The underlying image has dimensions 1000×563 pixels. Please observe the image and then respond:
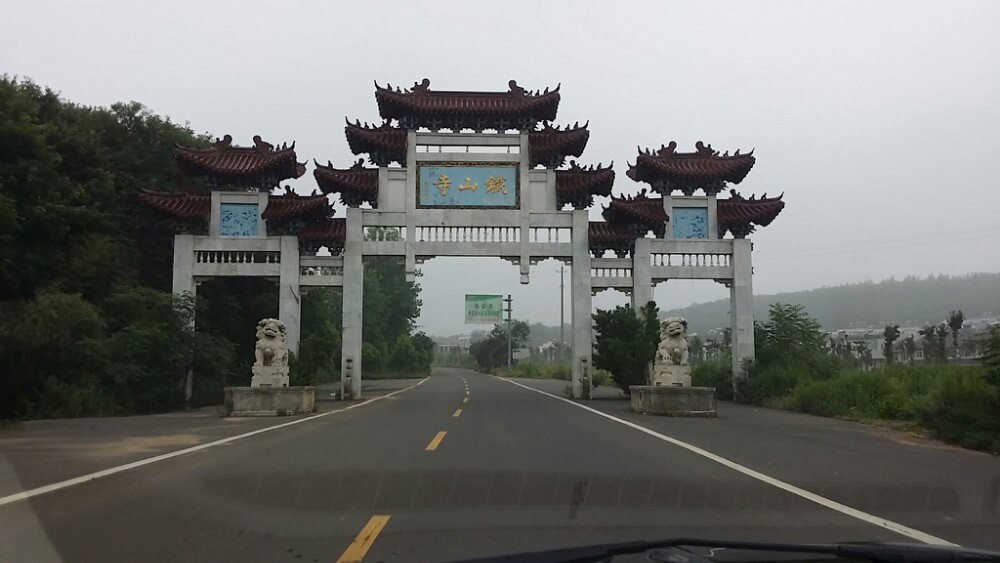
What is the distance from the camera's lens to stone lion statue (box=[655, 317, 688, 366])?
811 inches

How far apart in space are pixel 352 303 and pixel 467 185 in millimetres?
6062

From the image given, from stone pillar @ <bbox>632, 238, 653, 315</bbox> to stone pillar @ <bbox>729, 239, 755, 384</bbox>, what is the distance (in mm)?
3204

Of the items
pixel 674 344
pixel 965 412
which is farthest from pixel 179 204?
pixel 965 412

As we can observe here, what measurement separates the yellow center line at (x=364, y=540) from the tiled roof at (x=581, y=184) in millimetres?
22133

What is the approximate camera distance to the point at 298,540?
630 cm

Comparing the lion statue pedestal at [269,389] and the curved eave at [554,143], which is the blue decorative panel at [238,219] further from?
the curved eave at [554,143]

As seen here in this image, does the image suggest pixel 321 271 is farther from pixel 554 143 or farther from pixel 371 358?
pixel 371 358

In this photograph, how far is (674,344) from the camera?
20.8m

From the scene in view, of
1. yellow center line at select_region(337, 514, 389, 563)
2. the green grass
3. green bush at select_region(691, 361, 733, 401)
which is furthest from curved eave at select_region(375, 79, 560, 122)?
yellow center line at select_region(337, 514, 389, 563)

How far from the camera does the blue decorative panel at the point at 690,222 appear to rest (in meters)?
28.8

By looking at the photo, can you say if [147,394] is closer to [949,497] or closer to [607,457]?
[607,457]

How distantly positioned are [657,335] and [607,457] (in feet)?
55.1

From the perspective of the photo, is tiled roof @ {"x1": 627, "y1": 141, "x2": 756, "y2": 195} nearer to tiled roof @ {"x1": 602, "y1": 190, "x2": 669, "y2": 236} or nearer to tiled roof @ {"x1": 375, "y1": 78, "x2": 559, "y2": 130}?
tiled roof @ {"x1": 602, "y1": 190, "x2": 669, "y2": 236}

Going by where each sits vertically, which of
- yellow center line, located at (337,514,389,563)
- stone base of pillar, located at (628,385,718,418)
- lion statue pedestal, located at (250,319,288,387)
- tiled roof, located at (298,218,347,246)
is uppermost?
tiled roof, located at (298,218,347,246)
